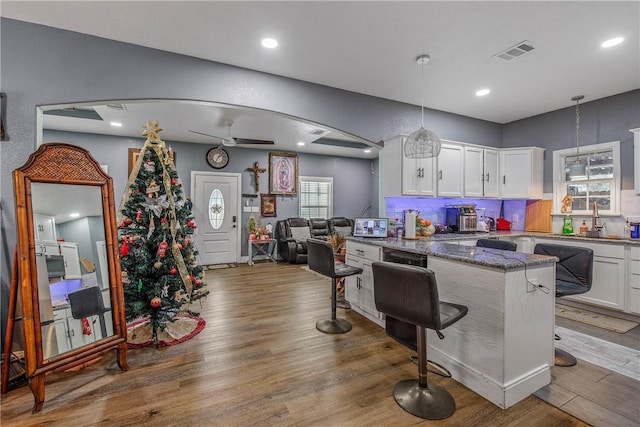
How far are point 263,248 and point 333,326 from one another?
437 centimetres

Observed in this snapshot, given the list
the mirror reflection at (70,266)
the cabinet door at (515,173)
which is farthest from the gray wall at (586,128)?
the mirror reflection at (70,266)

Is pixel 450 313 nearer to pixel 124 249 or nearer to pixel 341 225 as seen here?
pixel 124 249

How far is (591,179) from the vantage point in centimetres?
404

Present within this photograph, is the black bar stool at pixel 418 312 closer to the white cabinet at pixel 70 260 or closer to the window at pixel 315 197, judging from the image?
the white cabinet at pixel 70 260

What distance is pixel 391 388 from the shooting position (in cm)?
208

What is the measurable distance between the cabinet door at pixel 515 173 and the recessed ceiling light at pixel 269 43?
12.7 feet

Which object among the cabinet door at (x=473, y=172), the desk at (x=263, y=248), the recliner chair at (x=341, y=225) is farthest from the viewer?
the recliner chair at (x=341, y=225)

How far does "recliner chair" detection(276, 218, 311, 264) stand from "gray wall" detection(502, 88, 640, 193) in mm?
4477

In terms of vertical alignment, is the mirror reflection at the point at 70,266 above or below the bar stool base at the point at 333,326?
above

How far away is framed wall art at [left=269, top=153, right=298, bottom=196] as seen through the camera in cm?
727

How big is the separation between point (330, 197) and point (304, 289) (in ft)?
12.6

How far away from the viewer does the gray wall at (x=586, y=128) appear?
12.1 feet

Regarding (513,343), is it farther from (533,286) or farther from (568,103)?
(568,103)

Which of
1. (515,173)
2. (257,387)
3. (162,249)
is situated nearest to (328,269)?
(257,387)
